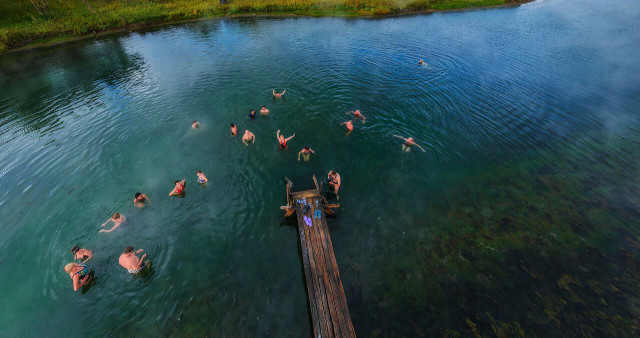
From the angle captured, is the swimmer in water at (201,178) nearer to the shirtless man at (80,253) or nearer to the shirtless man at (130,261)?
the shirtless man at (130,261)

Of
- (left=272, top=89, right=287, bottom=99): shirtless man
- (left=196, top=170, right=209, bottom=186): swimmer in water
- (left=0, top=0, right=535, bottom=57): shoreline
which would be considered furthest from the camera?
(left=0, top=0, right=535, bottom=57): shoreline

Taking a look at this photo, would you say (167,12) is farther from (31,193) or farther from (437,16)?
(437,16)

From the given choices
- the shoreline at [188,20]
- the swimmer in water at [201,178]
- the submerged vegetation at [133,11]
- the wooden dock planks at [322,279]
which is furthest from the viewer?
the submerged vegetation at [133,11]

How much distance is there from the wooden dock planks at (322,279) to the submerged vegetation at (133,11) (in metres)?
57.4

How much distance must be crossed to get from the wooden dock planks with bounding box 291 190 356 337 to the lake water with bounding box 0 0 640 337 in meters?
0.79

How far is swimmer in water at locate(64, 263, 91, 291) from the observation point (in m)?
11.1

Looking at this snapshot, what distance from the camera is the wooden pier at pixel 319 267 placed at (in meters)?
10.0

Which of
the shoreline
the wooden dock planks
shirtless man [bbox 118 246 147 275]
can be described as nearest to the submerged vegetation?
the shoreline

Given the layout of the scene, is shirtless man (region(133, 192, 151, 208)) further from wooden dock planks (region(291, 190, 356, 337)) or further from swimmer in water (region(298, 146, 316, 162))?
swimmer in water (region(298, 146, 316, 162))

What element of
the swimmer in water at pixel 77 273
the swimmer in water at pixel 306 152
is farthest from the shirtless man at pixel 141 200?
the swimmer in water at pixel 306 152

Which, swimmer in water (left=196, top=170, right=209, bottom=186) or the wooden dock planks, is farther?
swimmer in water (left=196, top=170, right=209, bottom=186)

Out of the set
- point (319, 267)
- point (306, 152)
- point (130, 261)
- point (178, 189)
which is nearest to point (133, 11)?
point (178, 189)

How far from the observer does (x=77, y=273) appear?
11281 millimetres

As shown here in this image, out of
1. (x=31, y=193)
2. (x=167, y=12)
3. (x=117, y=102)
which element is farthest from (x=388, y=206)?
(x=167, y=12)
